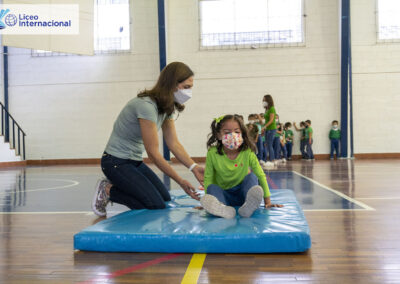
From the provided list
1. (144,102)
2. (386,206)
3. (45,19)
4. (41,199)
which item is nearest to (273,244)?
(144,102)

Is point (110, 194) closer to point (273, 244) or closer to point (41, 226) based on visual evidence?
point (41, 226)

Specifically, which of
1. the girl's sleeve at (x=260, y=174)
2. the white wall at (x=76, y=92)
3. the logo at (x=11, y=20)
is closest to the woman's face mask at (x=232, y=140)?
the girl's sleeve at (x=260, y=174)

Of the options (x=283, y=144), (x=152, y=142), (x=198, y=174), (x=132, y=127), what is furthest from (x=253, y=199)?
(x=283, y=144)

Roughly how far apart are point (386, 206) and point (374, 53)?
381 inches

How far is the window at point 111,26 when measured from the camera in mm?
12711

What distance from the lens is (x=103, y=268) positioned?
2062 mm

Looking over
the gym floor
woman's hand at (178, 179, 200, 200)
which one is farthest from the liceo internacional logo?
woman's hand at (178, 179, 200, 200)

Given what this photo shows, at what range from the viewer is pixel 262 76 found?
12562 millimetres

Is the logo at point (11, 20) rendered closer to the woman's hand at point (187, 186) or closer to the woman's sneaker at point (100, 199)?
the woman's sneaker at point (100, 199)

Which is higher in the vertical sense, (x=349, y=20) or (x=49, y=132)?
(x=349, y=20)

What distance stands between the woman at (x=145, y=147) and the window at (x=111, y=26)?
33.0 ft

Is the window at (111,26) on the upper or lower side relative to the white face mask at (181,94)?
upper

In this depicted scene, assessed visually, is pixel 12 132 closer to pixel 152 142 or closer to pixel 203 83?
pixel 203 83

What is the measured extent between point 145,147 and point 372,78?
1079cm
